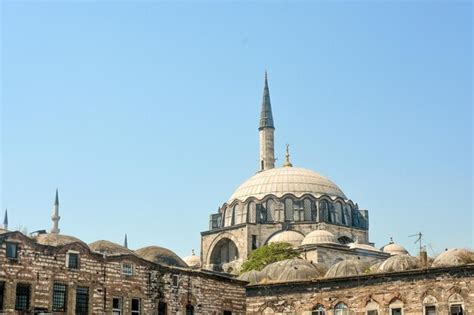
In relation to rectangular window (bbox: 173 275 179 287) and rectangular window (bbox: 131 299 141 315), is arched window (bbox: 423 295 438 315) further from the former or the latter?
rectangular window (bbox: 131 299 141 315)

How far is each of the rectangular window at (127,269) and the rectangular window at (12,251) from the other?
4959mm

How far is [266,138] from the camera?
3337 inches

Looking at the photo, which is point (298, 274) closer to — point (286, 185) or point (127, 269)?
point (127, 269)

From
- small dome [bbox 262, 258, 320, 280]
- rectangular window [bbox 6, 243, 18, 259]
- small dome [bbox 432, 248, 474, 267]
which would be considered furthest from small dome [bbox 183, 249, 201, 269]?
rectangular window [bbox 6, 243, 18, 259]

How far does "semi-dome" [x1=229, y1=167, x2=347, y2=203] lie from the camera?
71.4 meters

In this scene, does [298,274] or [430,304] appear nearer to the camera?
[430,304]

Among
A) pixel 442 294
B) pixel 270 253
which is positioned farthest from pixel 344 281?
pixel 270 253

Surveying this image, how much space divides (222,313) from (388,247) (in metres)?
38.4

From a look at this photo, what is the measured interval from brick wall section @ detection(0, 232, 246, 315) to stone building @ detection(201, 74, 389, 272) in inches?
1228

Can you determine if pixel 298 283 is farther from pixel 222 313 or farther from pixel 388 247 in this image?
pixel 388 247

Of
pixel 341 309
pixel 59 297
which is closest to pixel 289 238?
pixel 341 309

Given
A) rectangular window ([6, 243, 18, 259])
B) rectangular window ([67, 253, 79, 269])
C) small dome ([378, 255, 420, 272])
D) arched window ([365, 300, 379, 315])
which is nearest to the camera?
rectangular window ([6, 243, 18, 259])

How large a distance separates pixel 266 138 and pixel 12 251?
57.9 metres

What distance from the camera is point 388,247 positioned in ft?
234
